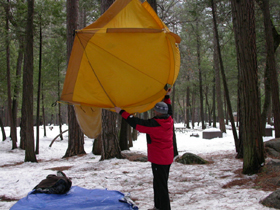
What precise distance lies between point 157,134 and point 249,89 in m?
3.61

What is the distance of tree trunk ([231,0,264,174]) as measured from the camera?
5.90 metres

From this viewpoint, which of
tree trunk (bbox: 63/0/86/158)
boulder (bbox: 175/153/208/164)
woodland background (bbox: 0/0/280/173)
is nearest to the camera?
woodland background (bbox: 0/0/280/173)

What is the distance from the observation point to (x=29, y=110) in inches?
402

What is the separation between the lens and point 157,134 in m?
3.61

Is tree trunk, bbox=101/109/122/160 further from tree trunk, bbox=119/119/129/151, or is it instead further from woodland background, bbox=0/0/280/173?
tree trunk, bbox=119/119/129/151

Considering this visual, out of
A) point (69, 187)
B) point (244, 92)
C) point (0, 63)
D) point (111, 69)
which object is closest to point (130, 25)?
point (111, 69)

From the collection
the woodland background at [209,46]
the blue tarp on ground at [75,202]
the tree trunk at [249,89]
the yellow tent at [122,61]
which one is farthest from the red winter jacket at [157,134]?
the tree trunk at [249,89]

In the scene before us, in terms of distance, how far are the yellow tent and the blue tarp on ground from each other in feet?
5.11

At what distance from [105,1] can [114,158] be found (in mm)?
6020

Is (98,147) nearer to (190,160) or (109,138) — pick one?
(109,138)

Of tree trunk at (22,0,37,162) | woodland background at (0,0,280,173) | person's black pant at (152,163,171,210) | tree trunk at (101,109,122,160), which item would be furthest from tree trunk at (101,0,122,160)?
person's black pant at (152,163,171,210)

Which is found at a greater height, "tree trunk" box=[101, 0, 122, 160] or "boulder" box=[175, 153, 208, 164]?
"tree trunk" box=[101, 0, 122, 160]

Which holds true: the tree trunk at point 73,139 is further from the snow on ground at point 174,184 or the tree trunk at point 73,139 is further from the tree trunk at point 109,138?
the snow on ground at point 174,184

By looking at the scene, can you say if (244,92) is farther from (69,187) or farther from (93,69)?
(69,187)
